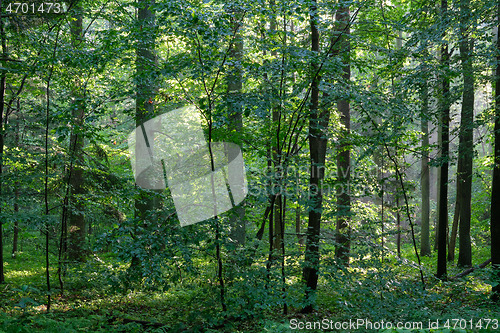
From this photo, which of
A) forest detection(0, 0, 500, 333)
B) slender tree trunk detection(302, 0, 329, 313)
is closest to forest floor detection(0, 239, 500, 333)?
forest detection(0, 0, 500, 333)

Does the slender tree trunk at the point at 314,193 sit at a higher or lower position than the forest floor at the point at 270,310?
higher

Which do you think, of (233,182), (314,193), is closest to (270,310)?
(314,193)

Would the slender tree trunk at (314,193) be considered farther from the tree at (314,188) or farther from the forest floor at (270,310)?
the forest floor at (270,310)

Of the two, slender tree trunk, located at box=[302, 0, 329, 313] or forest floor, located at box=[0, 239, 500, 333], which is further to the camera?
slender tree trunk, located at box=[302, 0, 329, 313]

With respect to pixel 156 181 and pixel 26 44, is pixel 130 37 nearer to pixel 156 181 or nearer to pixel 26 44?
pixel 26 44

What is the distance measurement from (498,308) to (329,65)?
479 centimetres

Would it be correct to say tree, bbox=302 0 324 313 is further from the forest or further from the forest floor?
the forest floor

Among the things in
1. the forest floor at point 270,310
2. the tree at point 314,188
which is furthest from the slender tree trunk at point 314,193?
the forest floor at point 270,310

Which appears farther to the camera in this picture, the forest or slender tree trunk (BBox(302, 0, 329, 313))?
slender tree trunk (BBox(302, 0, 329, 313))

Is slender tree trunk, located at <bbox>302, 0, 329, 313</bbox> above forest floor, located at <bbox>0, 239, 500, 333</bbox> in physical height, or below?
above

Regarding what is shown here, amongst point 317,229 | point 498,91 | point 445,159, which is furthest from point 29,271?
point 498,91

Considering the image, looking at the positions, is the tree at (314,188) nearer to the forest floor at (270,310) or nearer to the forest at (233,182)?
the forest at (233,182)

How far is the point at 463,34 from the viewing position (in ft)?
24.2

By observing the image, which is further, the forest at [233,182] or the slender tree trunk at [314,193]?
the slender tree trunk at [314,193]
